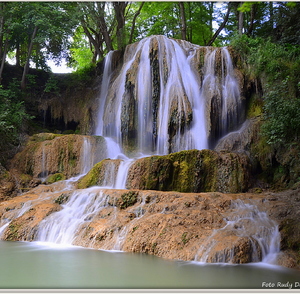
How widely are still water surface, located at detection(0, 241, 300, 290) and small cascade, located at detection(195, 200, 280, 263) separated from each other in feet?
0.89

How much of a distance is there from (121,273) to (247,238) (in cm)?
238

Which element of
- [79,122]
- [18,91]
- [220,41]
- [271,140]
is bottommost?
[271,140]

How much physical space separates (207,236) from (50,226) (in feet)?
12.5

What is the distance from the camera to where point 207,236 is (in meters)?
6.31

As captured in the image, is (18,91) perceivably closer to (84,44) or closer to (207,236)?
(84,44)

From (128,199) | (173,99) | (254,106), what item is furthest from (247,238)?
(254,106)

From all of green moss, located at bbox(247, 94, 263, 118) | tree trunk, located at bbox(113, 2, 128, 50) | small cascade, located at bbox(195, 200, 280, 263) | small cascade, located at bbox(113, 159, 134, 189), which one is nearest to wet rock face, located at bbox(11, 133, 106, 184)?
small cascade, located at bbox(113, 159, 134, 189)

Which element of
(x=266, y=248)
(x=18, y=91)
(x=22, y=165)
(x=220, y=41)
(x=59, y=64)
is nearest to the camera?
(x=266, y=248)

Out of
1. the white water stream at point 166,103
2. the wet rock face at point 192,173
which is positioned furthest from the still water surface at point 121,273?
the white water stream at point 166,103

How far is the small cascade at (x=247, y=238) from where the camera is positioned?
5.78 meters

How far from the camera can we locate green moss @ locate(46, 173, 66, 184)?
12.7 m

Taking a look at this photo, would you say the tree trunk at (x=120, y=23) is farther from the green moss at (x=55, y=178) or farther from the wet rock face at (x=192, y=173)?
the wet rock face at (x=192, y=173)

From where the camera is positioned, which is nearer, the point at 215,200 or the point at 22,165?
the point at 215,200

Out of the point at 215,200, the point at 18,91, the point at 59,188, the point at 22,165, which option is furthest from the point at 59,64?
the point at 215,200
